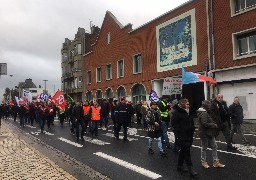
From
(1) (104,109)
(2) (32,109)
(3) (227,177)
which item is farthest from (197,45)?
(3) (227,177)

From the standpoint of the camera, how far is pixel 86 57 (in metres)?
41.9

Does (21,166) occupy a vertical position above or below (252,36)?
below

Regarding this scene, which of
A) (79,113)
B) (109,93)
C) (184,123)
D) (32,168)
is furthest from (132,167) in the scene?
(109,93)

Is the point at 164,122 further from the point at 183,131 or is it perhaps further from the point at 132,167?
the point at 183,131

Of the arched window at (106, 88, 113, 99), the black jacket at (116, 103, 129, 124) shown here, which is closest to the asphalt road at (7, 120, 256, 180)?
the black jacket at (116, 103, 129, 124)

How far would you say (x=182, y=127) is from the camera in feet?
23.4

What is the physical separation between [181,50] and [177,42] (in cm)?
78

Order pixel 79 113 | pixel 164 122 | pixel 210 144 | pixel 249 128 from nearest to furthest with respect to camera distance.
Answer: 1. pixel 210 144
2. pixel 164 122
3. pixel 79 113
4. pixel 249 128

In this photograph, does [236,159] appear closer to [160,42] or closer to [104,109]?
[104,109]

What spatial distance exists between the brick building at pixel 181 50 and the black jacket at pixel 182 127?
11.7m

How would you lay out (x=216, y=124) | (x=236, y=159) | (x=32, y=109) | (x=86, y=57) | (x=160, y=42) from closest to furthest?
(x=216, y=124)
(x=236, y=159)
(x=32, y=109)
(x=160, y=42)
(x=86, y=57)

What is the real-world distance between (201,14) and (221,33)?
8.14ft

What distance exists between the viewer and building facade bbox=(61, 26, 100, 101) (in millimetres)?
50844

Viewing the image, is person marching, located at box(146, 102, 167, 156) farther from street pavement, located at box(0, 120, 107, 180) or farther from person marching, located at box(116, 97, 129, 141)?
person marching, located at box(116, 97, 129, 141)
